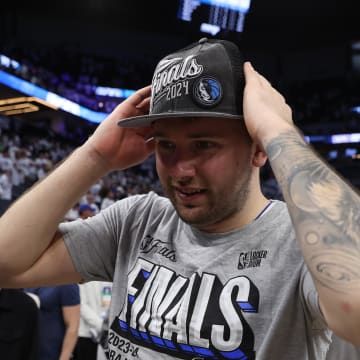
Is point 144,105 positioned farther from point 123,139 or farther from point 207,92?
point 207,92

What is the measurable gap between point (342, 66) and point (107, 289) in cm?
2294

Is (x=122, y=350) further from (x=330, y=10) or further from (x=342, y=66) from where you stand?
(x=342, y=66)

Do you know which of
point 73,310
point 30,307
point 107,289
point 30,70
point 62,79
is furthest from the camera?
point 62,79

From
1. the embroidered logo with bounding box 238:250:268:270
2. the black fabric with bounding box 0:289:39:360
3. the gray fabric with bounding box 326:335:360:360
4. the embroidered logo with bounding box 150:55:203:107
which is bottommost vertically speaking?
the black fabric with bounding box 0:289:39:360

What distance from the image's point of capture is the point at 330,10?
20.0m

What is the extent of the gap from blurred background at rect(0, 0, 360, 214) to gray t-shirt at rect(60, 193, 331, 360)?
46.1 feet

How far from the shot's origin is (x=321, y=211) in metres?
0.93

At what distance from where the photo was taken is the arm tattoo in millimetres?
888

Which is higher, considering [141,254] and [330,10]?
[330,10]

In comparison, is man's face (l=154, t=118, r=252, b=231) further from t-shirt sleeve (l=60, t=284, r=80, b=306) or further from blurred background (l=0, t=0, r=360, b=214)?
blurred background (l=0, t=0, r=360, b=214)

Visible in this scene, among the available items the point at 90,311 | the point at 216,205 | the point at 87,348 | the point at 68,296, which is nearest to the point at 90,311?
the point at 90,311

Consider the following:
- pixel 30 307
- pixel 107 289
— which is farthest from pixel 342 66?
pixel 30 307

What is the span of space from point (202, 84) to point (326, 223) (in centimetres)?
47

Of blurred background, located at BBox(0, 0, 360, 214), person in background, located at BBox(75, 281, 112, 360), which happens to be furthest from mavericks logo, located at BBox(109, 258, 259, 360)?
blurred background, located at BBox(0, 0, 360, 214)
